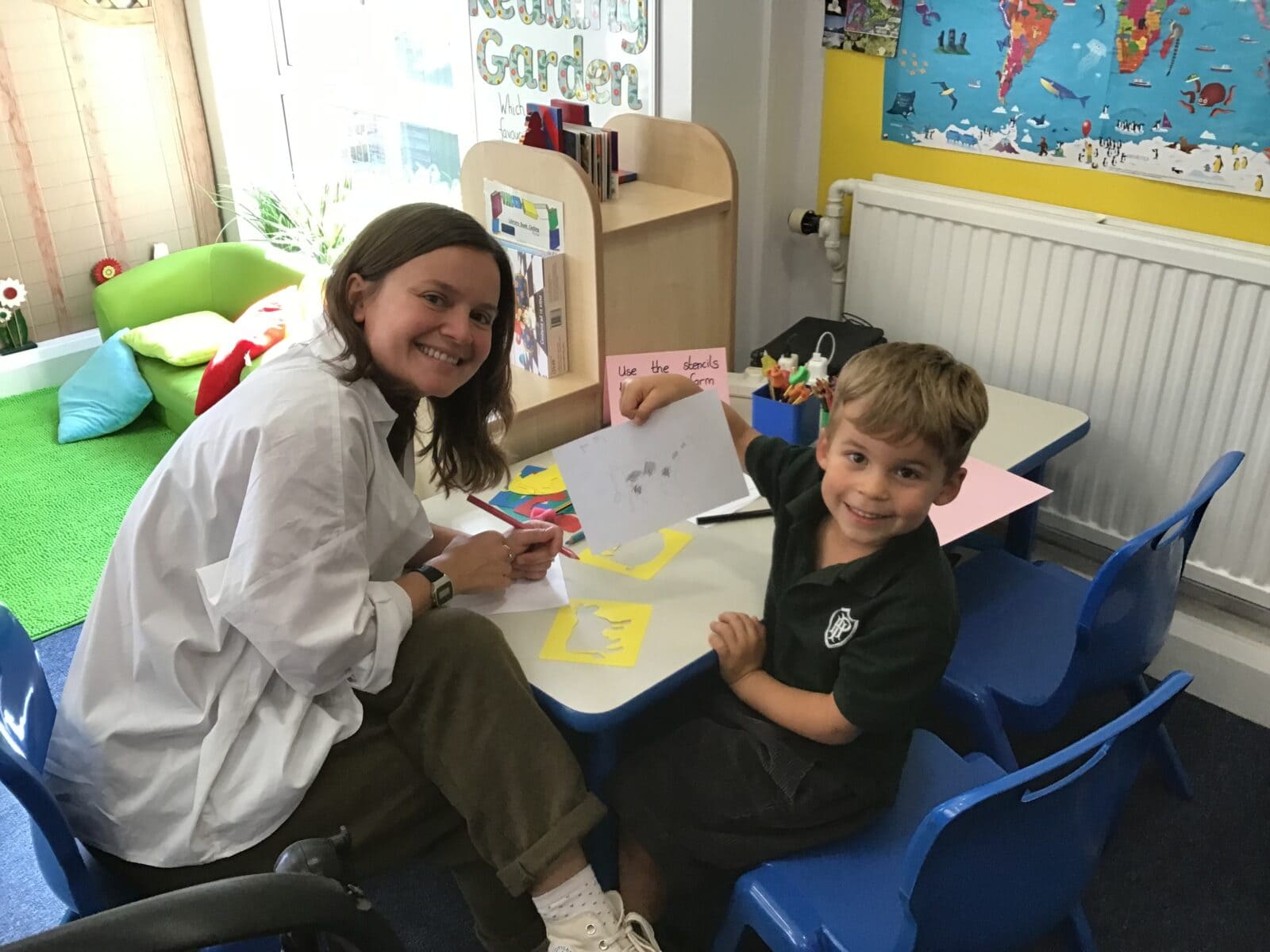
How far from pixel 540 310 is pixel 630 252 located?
0.65ft

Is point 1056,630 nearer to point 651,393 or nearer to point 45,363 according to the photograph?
point 651,393

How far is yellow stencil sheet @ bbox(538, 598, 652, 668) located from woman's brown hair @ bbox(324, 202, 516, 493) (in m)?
0.26

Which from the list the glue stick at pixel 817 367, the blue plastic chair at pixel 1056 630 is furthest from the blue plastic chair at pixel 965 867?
the glue stick at pixel 817 367

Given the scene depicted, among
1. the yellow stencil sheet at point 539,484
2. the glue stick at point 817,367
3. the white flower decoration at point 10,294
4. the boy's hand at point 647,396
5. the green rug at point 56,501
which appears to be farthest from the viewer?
the white flower decoration at point 10,294

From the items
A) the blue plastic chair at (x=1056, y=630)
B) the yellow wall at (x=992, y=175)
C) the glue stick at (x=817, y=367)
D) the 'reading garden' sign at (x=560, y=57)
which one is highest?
the 'reading garden' sign at (x=560, y=57)

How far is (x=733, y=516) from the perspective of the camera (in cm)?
159

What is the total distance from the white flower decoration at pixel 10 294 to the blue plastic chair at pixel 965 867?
334 cm

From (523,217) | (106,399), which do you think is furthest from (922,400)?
(106,399)

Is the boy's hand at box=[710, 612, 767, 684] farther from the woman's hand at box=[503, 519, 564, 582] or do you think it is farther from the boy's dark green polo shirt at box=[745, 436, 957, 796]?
the woman's hand at box=[503, 519, 564, 582]

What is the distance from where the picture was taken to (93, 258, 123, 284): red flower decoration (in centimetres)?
378

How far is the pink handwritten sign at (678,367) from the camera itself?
151 centimetres

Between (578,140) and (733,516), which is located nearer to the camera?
(733,516)

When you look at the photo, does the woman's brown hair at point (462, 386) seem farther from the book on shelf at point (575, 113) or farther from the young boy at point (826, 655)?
the book on shelf at point (575, 113)

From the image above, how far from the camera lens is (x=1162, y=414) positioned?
1907mm
